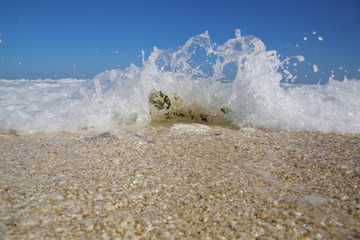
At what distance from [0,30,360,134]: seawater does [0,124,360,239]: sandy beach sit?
56.7 inches

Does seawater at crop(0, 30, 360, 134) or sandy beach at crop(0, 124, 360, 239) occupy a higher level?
seawater at crop(0, 30, 360, 134)

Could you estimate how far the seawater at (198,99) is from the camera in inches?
176

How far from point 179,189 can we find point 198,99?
3675mm

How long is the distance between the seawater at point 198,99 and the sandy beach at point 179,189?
A: 1.44 meters

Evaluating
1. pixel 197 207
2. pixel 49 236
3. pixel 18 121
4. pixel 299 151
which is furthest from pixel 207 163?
pixel 18 121

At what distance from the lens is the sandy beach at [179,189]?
1.33 meters

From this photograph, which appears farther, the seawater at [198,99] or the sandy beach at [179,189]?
the seawater at [198,99]

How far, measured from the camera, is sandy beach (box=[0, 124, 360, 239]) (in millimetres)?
1334

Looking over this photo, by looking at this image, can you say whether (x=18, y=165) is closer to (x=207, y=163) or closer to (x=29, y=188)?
(x=29, y=188)

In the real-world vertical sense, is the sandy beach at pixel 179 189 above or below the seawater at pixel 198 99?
below

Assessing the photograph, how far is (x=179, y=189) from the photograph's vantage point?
1.84m

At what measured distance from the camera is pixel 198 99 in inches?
212

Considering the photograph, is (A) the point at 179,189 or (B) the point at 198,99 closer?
(A) the point at 179,189

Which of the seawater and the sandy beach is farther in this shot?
the seawater
